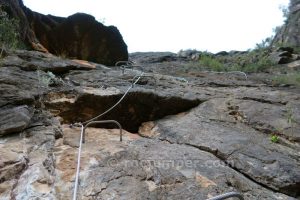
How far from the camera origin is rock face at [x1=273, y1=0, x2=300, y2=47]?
593 inches

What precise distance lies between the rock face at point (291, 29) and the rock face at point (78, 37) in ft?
26.5

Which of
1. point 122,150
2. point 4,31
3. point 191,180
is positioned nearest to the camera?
point 191,180

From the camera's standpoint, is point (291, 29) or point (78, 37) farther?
point (291, 29)

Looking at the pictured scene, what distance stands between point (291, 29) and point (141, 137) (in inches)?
539

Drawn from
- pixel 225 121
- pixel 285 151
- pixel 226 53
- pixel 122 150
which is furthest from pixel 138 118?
pixel 226 53

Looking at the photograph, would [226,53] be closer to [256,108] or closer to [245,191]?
[256,108]

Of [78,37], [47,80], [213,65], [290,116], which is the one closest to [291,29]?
[213,65]

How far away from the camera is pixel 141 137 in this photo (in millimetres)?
4371

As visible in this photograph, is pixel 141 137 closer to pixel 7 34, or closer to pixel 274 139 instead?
pixel 274 139

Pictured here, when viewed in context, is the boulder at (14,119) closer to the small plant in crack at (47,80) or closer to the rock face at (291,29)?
the small plant in crack at (47,80)

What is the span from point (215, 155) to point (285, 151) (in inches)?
33.8

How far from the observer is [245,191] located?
3209mm

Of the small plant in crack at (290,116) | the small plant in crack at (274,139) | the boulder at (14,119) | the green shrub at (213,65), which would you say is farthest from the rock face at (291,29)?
the boulder at (14,119)

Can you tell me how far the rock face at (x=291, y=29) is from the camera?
593 inches
